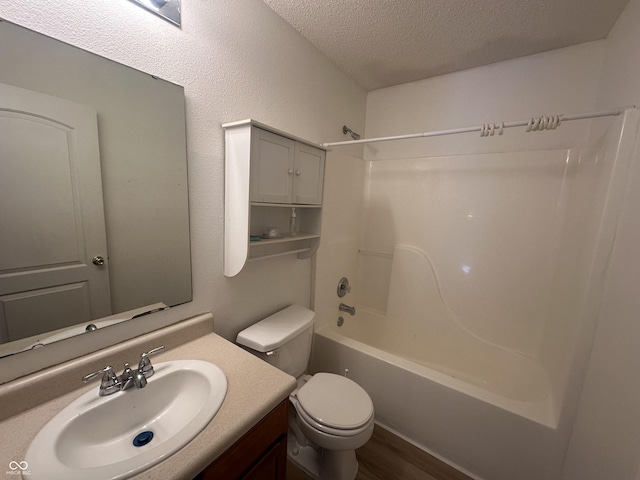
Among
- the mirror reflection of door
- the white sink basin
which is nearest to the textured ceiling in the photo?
the mirror reflection of door

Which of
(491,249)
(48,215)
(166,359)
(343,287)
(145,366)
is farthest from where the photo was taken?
(343,287)

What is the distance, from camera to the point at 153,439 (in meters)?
0.79

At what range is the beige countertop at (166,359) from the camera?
611mm

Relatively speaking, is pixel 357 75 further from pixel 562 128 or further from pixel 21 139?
pixel 21 139

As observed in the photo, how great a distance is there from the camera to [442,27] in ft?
4.49

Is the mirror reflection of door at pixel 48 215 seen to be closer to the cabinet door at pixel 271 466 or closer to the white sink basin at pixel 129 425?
the white sink basin at pixel 129 425

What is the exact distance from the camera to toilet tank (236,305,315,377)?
1228 millimetres

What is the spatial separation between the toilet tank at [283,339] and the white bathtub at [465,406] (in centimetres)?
38

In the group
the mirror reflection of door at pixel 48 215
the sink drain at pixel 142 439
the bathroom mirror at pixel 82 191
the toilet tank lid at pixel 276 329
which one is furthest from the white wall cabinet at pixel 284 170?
the sink drain at pixel 142 439

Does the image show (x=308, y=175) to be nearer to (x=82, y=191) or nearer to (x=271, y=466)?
(x=82, y=191)

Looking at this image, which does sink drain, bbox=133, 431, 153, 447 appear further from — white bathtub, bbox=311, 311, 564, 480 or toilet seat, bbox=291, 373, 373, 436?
white bathtub, bbox=311, 311, 564, 480

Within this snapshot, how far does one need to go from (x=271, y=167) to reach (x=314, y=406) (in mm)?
1181

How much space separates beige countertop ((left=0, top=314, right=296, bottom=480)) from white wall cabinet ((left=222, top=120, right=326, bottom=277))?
1.22 feet

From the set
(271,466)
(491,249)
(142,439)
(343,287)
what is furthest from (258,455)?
(491,249)
